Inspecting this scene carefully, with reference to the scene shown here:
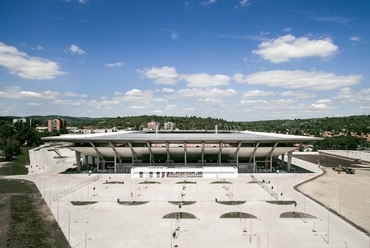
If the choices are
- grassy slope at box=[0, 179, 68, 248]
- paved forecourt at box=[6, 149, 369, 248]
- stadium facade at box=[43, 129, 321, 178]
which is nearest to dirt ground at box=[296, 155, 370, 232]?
paved forecourt at box=[6, 149, 369, 248]

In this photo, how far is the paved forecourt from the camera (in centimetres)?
3102

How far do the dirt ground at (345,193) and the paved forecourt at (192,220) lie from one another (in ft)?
8.96

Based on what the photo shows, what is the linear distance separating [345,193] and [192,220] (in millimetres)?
35004

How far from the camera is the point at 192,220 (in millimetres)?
37406

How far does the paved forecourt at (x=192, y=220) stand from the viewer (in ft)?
102

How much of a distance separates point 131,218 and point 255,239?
56.8 ft

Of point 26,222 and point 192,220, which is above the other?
point 192,220

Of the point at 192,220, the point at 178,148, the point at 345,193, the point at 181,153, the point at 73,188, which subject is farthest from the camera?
the point at 181,153

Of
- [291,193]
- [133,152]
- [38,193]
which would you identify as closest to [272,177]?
[291,193]

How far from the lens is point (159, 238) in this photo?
31.7 metres

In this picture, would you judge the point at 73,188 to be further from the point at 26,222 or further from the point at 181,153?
the point at 181,153

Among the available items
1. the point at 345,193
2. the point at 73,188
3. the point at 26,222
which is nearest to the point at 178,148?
the point at 73,188

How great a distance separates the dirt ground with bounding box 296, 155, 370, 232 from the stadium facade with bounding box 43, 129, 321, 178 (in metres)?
12.4

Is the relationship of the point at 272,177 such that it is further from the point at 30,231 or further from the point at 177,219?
the point at 30,231
